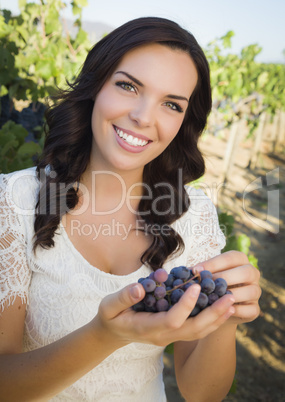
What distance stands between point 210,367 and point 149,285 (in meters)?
0.76

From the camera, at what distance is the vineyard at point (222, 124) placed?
10.2 ft

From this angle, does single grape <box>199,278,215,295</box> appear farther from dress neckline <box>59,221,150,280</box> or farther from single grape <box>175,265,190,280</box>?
dress neckline <box>59,221,150,280</box>

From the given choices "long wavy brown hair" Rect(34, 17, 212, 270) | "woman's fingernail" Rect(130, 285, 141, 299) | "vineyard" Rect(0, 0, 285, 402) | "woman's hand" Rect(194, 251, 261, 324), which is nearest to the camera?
"woman's fingernail" Rect(130, 285, 141, 299)

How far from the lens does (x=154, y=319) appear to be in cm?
111

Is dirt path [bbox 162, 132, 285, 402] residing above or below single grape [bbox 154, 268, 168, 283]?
below

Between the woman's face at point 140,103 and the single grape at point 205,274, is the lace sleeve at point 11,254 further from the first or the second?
the single grape at point 205,274

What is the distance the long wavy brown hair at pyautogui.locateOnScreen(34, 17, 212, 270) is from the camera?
1742 millimetres

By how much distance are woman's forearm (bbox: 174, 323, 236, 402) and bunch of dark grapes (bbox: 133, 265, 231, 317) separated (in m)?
0.39

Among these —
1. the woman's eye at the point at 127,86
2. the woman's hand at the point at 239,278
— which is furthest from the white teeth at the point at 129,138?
the woman's hand at the point at 239,278

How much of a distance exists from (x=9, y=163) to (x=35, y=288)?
1.17 m

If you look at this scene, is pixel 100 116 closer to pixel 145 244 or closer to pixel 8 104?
pixel 145 244

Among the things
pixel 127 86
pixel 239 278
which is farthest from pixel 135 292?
pixel 127 86

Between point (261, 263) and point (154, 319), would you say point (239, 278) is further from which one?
point (261, 263)

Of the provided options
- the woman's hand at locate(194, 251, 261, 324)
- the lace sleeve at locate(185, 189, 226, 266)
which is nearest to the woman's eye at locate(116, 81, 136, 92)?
the lace sleeve at locate(185, 189, 226, 266)
